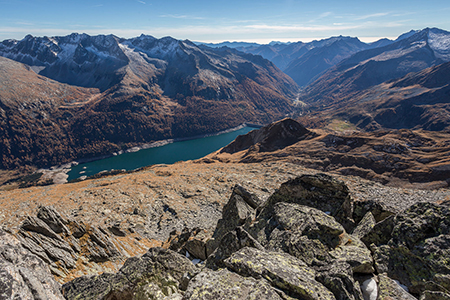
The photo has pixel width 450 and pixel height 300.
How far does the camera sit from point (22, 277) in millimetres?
9430

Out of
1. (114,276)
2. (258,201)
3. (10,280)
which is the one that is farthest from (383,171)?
(10,280)

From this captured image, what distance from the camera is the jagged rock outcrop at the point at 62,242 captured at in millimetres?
18109

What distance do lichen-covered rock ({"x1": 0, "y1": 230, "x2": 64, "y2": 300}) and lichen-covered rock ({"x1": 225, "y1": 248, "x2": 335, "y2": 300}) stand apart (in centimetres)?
872

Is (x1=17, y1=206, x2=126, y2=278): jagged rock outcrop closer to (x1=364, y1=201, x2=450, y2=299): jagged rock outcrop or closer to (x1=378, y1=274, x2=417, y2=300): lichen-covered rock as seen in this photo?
(x1=378, y1=274, x2=417, y2=300): lichen-covered rock

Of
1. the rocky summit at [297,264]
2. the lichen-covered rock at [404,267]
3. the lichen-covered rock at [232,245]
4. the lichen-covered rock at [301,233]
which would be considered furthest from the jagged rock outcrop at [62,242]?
the lichen-covered rock at [404,267]

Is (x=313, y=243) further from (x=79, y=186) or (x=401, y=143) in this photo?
(x=401, y=143)

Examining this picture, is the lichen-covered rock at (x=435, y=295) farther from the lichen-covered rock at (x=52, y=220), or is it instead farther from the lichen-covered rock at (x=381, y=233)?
the lichen-covered rock at (x=52, y=220)

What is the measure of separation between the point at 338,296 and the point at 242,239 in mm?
4936

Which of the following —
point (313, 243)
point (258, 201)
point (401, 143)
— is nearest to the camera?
point (313, 243)

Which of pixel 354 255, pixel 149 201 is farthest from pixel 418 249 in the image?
pixel 149 201

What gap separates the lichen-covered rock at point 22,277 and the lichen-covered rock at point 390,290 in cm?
1493

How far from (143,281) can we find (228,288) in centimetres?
653

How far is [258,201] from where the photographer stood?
24.9 m

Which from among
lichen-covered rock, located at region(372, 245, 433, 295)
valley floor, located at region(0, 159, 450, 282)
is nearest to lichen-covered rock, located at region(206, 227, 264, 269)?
lichen-covered rock, located at region(372, 245, 433, 295)
